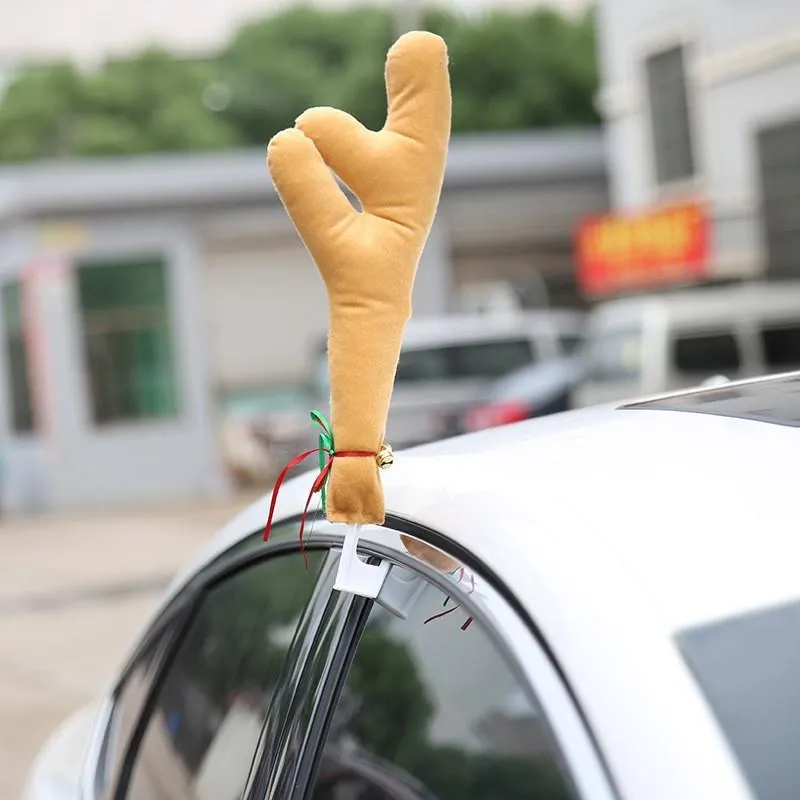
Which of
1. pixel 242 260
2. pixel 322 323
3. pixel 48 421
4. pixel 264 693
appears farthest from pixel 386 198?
pixel 322 323

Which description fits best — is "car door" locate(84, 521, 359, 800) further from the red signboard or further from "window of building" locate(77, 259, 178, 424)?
"window of building" locate(77, 259, 178, 424)

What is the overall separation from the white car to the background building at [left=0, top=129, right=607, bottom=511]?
13.8m

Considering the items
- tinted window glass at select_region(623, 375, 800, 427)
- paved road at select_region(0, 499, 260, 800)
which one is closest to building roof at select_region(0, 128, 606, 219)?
paved road at select_region(0, 499, 260, 800)

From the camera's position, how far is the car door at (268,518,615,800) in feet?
4.15

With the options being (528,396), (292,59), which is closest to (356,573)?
(528,396)

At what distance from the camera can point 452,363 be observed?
576 inches

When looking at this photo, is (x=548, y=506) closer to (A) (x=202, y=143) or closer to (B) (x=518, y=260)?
(B) (x=518, y=260)

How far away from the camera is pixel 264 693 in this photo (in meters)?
2.41

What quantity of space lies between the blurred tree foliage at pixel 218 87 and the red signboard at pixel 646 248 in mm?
31660

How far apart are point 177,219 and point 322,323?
1273 cm

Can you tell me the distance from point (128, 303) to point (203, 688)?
1513 centimetres

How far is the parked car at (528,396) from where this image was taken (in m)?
13.1

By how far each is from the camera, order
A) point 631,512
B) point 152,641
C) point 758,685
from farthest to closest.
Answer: point 152,641, point 631,512, point 758,685

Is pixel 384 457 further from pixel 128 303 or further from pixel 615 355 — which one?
pixel 128 303
